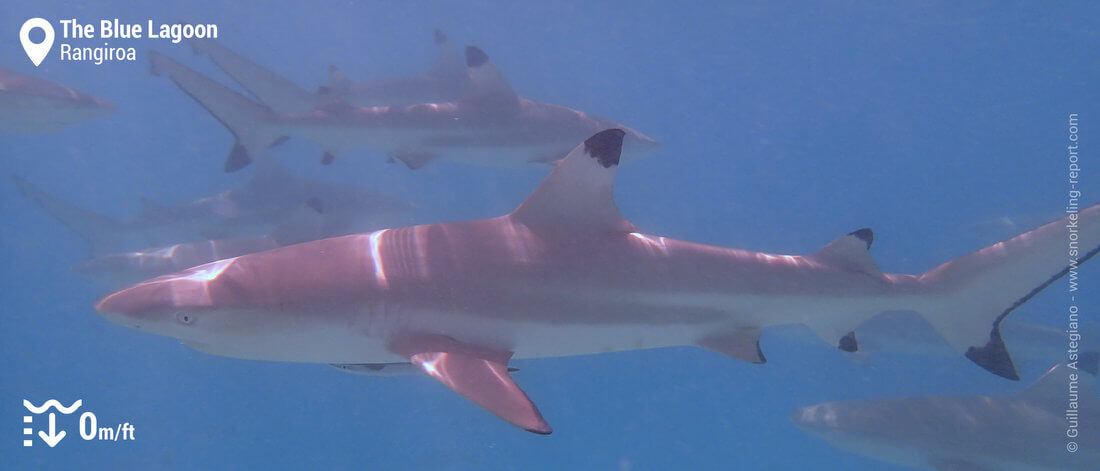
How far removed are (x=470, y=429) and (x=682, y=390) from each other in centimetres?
1912

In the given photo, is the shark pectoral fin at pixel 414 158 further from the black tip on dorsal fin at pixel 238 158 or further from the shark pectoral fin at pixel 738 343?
the shark pectoral fin at pixel 738 343

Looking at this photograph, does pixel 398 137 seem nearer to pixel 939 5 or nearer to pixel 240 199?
pixel 240 199

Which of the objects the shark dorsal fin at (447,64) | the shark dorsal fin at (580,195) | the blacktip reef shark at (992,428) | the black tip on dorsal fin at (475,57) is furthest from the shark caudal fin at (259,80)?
the blacktip reef shark at (992,428)

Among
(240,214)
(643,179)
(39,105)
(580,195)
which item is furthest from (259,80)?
(643,179)

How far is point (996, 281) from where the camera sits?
14.2 feet

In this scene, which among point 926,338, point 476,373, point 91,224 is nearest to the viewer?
point 476,373

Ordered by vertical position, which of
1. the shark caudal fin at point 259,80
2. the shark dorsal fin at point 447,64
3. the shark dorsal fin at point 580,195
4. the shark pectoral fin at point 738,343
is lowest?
the shark pectoral fin at point 738,343

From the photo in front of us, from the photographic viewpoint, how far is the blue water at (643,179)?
24422mm

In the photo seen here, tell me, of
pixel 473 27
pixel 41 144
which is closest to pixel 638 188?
pixel 473 27

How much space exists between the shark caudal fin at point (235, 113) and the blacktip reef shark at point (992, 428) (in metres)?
9.05

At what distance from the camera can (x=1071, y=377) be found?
9.02 metres

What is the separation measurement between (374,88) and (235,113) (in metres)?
3.88

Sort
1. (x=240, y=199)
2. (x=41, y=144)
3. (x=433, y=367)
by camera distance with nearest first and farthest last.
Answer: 1. (x=433, y=367)
2. (x=240, y=199)
3. (x=41, y=144)

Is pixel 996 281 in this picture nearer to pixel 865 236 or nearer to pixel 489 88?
pixel 865 236
